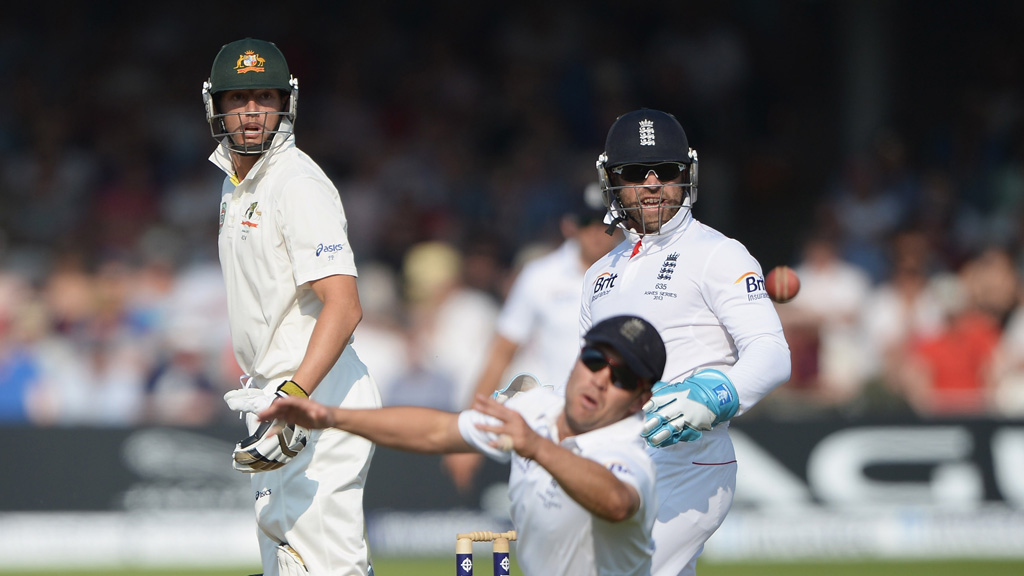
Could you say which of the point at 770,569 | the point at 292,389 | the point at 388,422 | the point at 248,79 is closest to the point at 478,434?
the point at 388,422

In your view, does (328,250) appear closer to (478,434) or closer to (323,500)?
(323,500)

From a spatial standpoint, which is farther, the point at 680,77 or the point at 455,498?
the point at 680,77

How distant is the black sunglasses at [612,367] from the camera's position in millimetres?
3680

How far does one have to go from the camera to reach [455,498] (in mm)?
10188

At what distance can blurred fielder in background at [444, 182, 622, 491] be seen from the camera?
7.64 metres

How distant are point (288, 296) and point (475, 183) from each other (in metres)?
8.40

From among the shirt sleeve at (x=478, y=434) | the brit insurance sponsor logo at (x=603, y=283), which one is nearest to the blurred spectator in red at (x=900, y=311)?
the brit insurance sponsor logo at (x=603, y=283)

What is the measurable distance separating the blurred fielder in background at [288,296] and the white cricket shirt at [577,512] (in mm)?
827

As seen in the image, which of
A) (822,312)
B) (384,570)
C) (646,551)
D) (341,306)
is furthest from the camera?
(822,312)

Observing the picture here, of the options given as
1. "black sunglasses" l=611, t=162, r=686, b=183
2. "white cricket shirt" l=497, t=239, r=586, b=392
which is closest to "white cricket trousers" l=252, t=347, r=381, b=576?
"black sunglasses" l=611, t=162, r=686, b=183

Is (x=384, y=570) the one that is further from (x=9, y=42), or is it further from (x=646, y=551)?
(x=9, y=42)

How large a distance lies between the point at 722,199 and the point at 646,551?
32.3ft

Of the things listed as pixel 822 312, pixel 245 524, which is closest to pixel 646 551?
pixel 245 524

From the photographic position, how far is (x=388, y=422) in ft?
12.3
